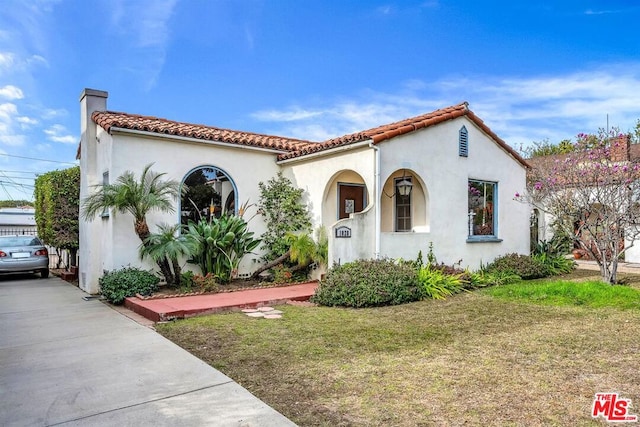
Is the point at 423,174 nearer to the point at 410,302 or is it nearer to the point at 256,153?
the point at 410,302

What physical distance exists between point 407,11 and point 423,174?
495 cm

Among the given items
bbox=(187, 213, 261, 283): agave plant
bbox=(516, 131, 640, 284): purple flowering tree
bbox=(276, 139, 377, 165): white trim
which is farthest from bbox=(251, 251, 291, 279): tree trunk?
bbox=(516, 131, 640, 284): purple flowering tree

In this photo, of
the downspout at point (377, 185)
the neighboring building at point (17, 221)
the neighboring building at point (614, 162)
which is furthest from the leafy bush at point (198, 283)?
the neighboring building at point (17, 221)

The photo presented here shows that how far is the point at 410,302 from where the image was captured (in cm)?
855

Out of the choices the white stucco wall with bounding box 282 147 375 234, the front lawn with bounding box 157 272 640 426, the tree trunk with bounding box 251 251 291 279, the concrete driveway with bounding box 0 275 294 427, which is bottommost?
the concrete driveway with bounding box 0 275 294 427

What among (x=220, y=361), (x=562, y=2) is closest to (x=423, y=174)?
(x=562, y=2)

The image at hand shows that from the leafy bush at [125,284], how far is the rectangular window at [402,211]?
678 centimetres

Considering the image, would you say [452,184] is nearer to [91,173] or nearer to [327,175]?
[327,175]

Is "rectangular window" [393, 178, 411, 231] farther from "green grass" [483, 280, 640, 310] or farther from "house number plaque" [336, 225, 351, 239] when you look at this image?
"house number plaque" [336, 225, 351, 239]

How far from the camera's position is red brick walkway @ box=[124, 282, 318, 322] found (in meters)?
7.25

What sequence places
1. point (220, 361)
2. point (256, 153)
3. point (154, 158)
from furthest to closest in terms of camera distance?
point (256, 153) < point (154, 158) < point (220, 361)

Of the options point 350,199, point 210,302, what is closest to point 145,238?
point 210,302

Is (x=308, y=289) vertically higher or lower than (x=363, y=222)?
lower

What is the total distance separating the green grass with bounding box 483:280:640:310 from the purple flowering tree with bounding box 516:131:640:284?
3.87 ft
